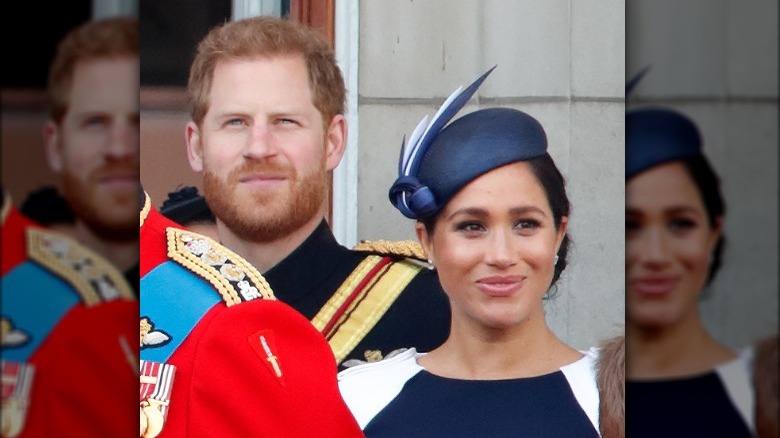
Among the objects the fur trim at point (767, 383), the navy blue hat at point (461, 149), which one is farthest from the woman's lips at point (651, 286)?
the navy blue hat at point (461, 149)

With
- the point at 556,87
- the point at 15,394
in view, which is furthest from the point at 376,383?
the point at 15,394

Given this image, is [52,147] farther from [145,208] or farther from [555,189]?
[555,189]

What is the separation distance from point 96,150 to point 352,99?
641 millimetres

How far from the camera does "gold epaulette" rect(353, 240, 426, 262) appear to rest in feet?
7.52

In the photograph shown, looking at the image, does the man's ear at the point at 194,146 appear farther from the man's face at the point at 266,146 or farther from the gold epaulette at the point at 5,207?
the gold epaulette at the point at 5,207

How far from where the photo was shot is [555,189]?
7.30 ft

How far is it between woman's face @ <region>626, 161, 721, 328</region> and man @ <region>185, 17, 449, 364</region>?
0.40 m

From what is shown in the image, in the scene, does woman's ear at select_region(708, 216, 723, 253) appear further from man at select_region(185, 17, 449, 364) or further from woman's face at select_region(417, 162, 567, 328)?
man at select_region(185, 17, 449, 364)

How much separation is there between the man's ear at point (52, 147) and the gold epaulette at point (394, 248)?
74cm

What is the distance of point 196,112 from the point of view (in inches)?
94.3

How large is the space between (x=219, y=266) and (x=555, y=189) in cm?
73

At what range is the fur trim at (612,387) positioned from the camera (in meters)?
2.23

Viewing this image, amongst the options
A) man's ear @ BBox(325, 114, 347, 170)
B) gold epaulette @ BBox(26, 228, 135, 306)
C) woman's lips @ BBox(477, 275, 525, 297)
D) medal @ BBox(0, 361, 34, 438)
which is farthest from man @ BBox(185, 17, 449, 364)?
medal @ BBox(0, 361, 34, 438)

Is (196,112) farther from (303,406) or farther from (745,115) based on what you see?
(745,115)
